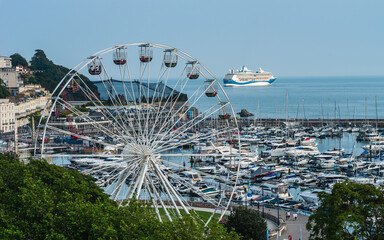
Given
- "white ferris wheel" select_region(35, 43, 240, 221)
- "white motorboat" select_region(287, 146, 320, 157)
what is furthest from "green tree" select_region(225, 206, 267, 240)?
"white motorboat" select_region(287, 146, 320, 157)

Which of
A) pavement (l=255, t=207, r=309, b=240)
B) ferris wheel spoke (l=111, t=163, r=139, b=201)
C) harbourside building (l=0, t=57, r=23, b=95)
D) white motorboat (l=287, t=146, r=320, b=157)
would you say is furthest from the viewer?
harbourside building (l=0, t=57, r=23, b=95)

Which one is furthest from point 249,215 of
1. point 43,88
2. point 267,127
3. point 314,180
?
point 43,88

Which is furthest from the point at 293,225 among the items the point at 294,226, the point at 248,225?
the point at 248,225

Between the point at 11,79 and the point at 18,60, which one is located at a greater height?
the point at 18,60

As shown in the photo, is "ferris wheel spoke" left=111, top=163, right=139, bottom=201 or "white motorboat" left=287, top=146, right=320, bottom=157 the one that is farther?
"white motorboat" left=287, top=146, right=320, bottom=157

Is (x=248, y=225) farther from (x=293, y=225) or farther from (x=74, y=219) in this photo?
(x=74, y=219)

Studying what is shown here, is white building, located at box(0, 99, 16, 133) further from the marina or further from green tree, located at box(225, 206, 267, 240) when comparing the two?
green tree, located at box(225, 206, 267, 240)

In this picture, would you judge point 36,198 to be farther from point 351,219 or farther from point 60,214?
point 351,219
